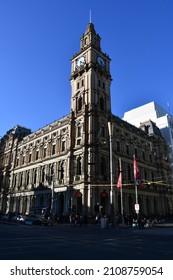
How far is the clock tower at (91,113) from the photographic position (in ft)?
139

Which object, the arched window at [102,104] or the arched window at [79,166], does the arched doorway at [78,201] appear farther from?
the arched window at [102,104]

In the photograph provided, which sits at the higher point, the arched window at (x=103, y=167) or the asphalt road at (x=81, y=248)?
the arched window at (x=103, y=167)

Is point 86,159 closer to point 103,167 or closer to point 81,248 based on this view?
point 103,167

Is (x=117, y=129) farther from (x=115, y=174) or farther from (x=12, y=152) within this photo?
(x=12, y=152)

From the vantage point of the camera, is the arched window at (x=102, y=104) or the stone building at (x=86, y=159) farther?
the arched window at (x=102, y=104)

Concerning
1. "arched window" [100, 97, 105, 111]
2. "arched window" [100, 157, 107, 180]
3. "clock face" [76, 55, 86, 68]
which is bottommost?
"arched window" [100, 157, 107, 180]

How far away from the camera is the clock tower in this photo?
4250 centimetres

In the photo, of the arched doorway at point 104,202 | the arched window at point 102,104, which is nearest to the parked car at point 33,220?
the arched doorway at point 104,202

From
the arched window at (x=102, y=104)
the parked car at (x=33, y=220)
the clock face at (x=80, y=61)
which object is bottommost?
the parked car at (x=33, y=220)

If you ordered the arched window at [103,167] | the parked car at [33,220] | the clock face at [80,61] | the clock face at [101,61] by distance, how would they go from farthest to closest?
1. the clock face at [101,61]
2. the clock face at [80,61]
3. the arched window at [103,167]
4. the parked car at [33,220]

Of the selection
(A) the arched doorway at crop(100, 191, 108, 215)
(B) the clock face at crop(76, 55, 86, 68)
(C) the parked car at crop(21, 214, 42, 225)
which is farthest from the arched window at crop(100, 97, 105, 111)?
(C) the parked car at crop(21, 214, 42, 225)

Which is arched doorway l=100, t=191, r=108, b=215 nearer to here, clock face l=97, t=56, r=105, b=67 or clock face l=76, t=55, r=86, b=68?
clock face l=76, t=55, r=86, b=68

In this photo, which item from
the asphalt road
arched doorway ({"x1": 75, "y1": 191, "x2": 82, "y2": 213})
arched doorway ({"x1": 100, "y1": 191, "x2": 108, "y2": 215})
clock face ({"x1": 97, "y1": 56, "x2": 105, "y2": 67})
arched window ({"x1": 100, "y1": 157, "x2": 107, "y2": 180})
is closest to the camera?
the asphalt road
